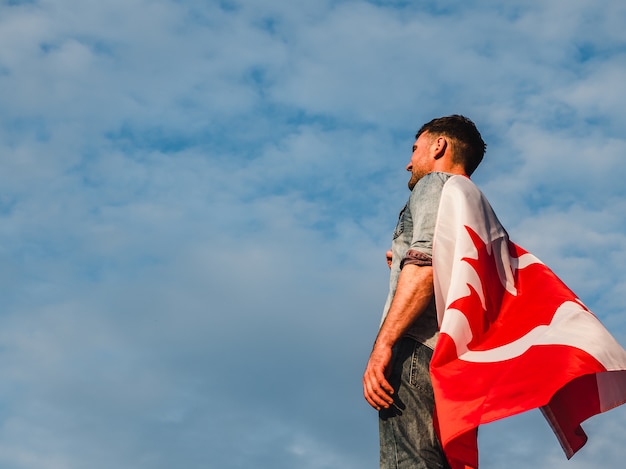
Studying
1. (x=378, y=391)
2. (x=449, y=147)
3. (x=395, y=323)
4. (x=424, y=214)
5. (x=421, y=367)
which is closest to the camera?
(x=378, y=391)

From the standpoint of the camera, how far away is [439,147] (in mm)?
6645

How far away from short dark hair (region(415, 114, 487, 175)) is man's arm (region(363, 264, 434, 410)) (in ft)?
4.21

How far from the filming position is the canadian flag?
5.35 m

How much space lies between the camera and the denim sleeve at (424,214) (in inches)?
226

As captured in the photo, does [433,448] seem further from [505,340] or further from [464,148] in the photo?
[464,148]

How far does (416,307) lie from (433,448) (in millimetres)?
853

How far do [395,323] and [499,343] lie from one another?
2.28 feet

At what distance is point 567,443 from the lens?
5930mm

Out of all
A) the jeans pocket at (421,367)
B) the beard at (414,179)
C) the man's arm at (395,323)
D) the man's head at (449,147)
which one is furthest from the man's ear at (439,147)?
the jeans pocket at (421,367)

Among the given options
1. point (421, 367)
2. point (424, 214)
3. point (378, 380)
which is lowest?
point (378, 380)

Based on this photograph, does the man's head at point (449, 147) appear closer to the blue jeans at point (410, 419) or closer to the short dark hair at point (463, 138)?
the short dark hair at point (463, 138)

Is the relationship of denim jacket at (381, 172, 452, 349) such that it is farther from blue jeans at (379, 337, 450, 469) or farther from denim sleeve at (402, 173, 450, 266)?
blue jeans at (379, 337, 450, 469)

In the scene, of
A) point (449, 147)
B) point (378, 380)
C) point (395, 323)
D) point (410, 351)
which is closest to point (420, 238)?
point (395, 323)

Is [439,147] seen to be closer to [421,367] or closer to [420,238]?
[420,238]
